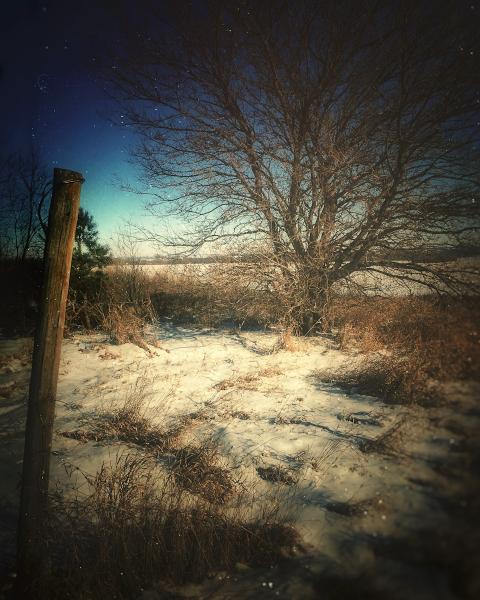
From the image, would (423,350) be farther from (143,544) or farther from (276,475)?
(143,544)

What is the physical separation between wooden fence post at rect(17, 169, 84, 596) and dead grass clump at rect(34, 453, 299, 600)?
15cm

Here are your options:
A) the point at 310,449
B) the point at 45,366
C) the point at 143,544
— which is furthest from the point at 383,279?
the point at 45,366

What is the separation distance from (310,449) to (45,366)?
2.62 metres

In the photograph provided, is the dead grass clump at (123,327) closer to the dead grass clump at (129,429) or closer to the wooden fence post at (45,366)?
the dead grass clump at (129,429)

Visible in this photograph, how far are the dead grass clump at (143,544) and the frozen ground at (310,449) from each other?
136mm

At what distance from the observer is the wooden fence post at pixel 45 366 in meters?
1.98

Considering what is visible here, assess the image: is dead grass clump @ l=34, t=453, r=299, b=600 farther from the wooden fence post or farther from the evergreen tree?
the evergreen tree

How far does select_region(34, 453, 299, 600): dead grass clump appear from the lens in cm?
200

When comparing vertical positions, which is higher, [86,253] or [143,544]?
[86,253]

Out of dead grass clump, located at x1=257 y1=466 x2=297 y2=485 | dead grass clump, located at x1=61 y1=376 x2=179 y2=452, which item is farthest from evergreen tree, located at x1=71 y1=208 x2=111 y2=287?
dead grass clump, located at x1=257 y1=466 x2=297 y2=485

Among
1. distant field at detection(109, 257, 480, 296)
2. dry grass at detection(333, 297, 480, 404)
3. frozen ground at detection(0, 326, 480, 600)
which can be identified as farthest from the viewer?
distant field at detection(109, 257, 480, 296)

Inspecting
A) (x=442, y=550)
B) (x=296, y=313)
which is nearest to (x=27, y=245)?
(x=296, y=313)

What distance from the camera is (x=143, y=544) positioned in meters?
2.15

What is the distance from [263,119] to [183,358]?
15.8 feet
